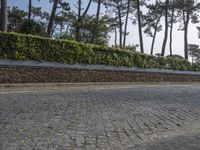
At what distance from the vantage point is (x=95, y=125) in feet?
31.8

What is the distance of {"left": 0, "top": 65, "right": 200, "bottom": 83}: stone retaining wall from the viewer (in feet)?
64.8

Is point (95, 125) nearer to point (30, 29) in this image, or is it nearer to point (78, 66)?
point (78, 66)

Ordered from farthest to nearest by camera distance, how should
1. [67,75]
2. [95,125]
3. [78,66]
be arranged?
[78,66] → [67,75] → [95,125]

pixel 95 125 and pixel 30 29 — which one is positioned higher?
pixel 30 29

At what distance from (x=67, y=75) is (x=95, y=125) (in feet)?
44.4

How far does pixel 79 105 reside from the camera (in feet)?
43.4

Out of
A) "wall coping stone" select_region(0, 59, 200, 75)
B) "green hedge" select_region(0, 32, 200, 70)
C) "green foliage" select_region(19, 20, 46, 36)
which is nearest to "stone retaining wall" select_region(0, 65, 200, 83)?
"wall coping stone" select_region(0, 59, 200, 75)

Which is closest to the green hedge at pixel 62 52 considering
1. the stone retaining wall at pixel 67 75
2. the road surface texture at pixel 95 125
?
the stone retaining wall at pixel 67 75

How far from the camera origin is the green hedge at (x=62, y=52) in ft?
66.2

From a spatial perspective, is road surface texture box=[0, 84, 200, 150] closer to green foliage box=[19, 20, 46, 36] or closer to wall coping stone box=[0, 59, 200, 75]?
wall coping stone box=[0, 59, 200, 75]

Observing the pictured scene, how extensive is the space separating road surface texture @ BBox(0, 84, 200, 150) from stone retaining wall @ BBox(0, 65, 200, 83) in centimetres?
580

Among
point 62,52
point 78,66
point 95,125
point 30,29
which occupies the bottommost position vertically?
point 95,125

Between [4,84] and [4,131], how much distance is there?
35.2ft

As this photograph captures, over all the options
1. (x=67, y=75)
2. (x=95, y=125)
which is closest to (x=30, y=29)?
(x=67, y=75)
